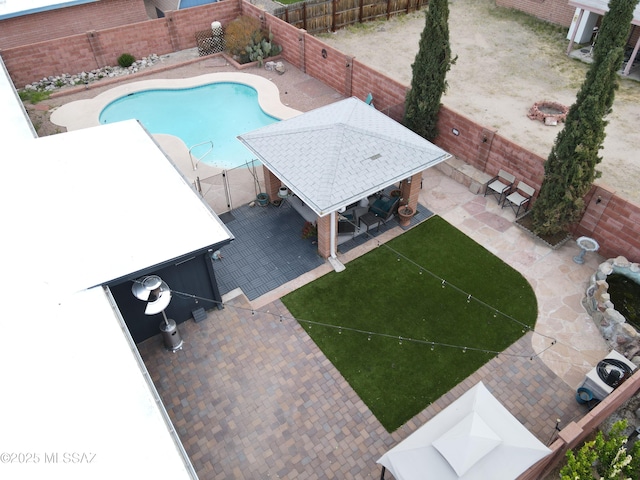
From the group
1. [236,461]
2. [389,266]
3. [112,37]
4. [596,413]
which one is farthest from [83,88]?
[596,413]

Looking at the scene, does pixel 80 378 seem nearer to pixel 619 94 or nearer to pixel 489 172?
pixel 489 172

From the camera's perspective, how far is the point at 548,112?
2095 cm

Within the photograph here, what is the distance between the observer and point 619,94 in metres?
22.2

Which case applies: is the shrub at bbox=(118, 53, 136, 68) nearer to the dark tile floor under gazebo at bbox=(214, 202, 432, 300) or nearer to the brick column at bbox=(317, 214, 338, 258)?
the dark tile floor under gazebo at bbox=(214, 202, 432, 300)

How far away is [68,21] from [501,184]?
79.0 ft

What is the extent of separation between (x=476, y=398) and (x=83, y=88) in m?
23.6

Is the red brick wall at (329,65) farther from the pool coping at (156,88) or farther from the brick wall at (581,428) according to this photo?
the brick wall at (581,428)

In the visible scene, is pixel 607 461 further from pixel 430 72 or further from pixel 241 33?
pixel 241 33

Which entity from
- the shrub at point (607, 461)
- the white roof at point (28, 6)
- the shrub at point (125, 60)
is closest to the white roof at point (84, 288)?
the shrub at point (607, 461)

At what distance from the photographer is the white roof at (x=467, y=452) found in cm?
810

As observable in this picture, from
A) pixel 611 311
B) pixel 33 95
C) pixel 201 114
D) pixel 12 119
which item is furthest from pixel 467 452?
pixel 33 95

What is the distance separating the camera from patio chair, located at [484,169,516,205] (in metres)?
16.1

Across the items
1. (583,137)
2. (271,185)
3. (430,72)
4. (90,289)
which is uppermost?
(430,72)

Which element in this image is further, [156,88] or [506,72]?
[506,72]
